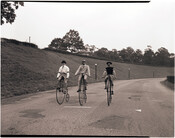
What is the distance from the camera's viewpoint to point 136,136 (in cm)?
439

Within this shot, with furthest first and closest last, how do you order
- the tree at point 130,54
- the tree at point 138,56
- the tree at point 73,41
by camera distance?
the tree at point 138,56
the tree at point 130,54
the tree at point 73,41

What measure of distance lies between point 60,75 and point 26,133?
4.64 m

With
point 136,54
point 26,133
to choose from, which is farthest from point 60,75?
point 136,54

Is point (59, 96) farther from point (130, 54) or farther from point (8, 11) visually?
point (130, 54)

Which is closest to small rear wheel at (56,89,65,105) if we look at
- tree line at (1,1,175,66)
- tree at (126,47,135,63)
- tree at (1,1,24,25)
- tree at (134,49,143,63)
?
tree at (1,1,24,25)

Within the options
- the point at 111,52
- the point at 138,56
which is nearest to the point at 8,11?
the point at 111,52

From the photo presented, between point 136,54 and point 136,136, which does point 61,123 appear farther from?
point 136,54

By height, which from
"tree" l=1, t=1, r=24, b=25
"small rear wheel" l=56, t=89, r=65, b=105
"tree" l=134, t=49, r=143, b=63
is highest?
"tree" l=134, t=49, r=143, b=63

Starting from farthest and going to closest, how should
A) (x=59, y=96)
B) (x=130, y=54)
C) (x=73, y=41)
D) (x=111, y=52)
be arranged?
(x=130, y=54) < (x=111, y=52) < (x=73, y=41) < (x=59, y=96)

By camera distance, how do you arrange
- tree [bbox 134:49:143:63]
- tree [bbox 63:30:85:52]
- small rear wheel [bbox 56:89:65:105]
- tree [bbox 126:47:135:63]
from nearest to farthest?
small rear wheel [bbox 56:89:65:105] < tree [bbox 63:30:85:52] < tree [bbox 126:47:135:63] < tree [bbox 134:49:143:63]

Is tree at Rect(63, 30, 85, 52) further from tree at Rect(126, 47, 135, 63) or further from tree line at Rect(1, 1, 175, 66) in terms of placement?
tree at Rect(126, 47, 135, 63)

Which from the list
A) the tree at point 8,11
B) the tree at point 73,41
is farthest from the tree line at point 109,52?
the tree at point 8,11

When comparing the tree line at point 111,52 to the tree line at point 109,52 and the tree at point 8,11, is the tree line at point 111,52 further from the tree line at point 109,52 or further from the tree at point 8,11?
the tree at point 8,11

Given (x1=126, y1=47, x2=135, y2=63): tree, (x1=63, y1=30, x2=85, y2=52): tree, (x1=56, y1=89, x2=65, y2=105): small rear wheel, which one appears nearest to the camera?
(x1=56, y1=89, x2=65, y2=105): small rear wheel
